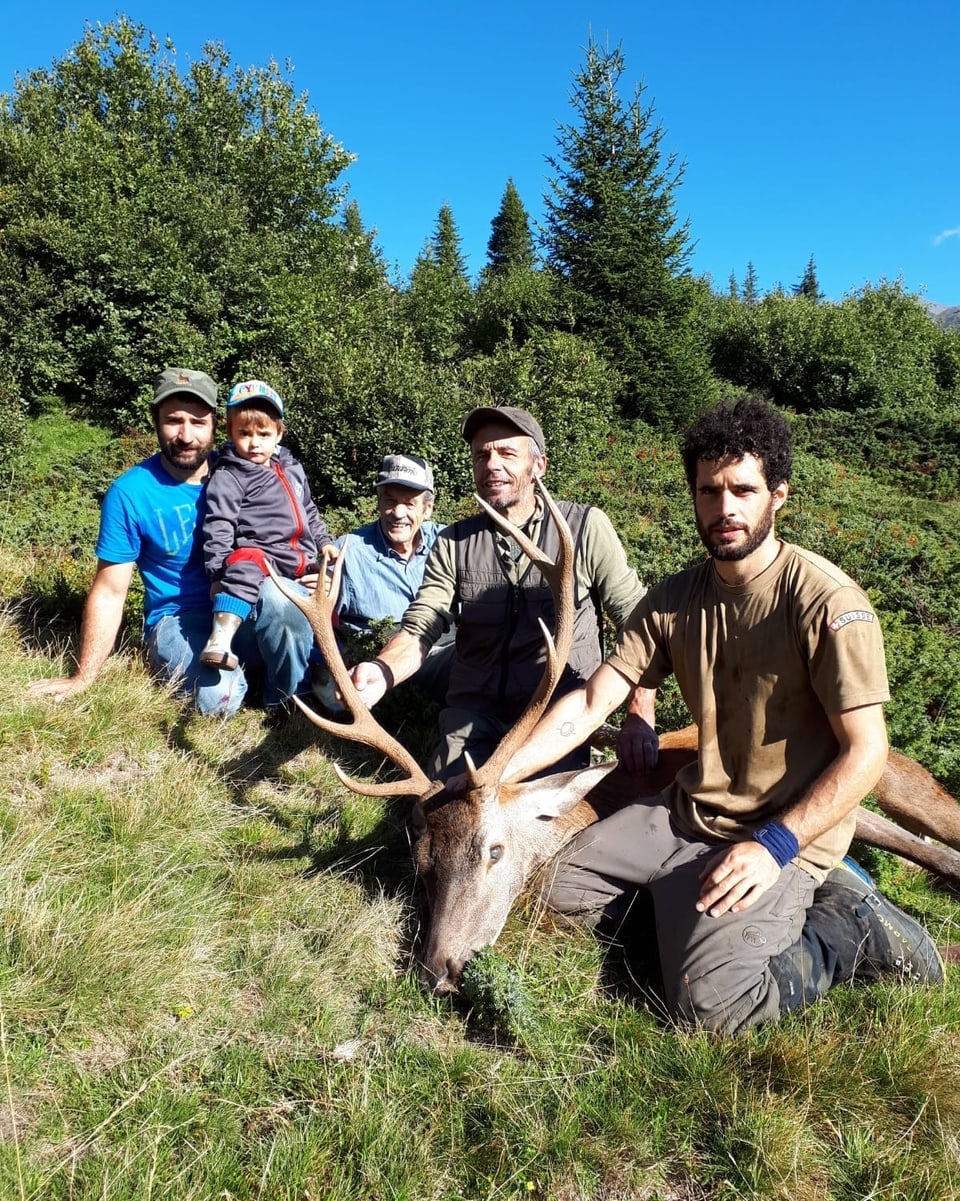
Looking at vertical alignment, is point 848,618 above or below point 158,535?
below

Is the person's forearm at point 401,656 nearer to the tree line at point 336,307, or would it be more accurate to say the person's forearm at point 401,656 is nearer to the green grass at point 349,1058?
the green grass at point 349,1058

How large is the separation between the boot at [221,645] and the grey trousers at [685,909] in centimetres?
227

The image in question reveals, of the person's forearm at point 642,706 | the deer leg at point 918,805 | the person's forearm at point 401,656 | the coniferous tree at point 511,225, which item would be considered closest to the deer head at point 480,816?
the person's forearm at point 642,706

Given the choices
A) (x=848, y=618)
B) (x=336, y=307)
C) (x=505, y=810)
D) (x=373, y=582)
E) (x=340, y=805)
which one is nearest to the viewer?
(x=848, y=618)

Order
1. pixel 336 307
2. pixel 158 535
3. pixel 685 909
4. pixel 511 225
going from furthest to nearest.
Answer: pixel 511 225
pixel 336 307
pixel 158 535
pixel 685 909

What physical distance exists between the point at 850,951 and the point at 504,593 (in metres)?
2.51

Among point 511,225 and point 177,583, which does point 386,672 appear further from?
point 511,225

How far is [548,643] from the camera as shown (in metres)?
3.71

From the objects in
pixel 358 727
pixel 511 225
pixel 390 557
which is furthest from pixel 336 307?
pixel 511 225

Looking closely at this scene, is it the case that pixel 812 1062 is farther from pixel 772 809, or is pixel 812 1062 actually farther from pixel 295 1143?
pixel 295 1143

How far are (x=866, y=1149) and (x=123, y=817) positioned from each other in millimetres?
3221

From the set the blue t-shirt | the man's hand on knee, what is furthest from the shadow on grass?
the man's hand on knee

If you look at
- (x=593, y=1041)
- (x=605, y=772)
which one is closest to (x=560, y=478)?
(x=605, y=772)

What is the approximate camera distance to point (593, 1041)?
3113mm
